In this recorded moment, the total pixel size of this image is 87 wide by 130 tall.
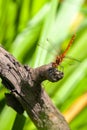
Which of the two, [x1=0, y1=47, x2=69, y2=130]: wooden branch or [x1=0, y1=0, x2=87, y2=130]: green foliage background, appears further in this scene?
[x1=0, y1=0, x2=87, y2=130]: green foliage background

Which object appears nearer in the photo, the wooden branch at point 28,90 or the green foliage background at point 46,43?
the wooden branch at point 28,90

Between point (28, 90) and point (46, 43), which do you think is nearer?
point (28, 90)

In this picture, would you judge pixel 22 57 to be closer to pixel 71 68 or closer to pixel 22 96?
pixel 71 68

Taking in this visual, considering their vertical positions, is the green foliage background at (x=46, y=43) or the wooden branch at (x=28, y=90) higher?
the green foliage background at (x=46, y=43)

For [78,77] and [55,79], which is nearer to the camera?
[55,79]

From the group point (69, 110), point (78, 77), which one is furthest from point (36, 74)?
point (69, 110)

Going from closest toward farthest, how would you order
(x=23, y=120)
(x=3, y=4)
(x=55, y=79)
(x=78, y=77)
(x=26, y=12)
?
(x=55, y=79) → (x=23, y=120) → (x=78, y=77) → (x=3, y=4) → (x=26, y=12)

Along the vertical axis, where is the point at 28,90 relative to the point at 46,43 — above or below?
below

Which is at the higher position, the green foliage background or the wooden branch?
the green foliage background
